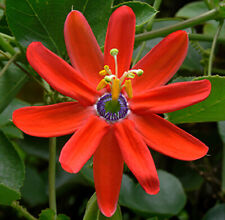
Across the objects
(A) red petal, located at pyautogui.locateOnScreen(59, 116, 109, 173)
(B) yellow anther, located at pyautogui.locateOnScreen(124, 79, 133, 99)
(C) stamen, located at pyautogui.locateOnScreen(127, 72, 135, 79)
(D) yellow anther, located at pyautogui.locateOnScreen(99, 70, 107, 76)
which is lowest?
(A) red petal, located at pyautogui.locateOnScreen(59, 116, 109, 173)

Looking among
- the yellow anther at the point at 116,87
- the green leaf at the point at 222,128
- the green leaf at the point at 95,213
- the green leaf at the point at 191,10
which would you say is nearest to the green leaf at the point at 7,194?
the green leaf at the point at 95,213

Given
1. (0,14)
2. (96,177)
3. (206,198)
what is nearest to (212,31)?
(206,198)

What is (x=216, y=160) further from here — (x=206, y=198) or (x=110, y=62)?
(x=110, y=62)

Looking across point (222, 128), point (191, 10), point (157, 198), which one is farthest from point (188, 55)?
point (157, 198)

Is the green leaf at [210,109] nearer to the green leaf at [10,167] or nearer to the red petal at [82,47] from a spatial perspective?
the red petal at [82,47]

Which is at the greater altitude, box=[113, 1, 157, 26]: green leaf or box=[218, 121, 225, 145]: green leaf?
box=[113, 1, 157, 26]: green leaf

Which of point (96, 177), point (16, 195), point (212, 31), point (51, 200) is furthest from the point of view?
point (212, 31)

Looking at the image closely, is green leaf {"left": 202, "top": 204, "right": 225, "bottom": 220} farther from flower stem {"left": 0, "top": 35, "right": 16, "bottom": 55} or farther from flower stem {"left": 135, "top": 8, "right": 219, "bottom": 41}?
flower stem {"left": 0, "top": 35, "right": 16, "bottom": 55}

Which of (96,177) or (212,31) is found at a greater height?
(96,177)

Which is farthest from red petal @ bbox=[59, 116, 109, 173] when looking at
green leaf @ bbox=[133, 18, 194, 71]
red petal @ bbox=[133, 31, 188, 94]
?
green leaf @ bbox=[133, 18, 194, 71]
